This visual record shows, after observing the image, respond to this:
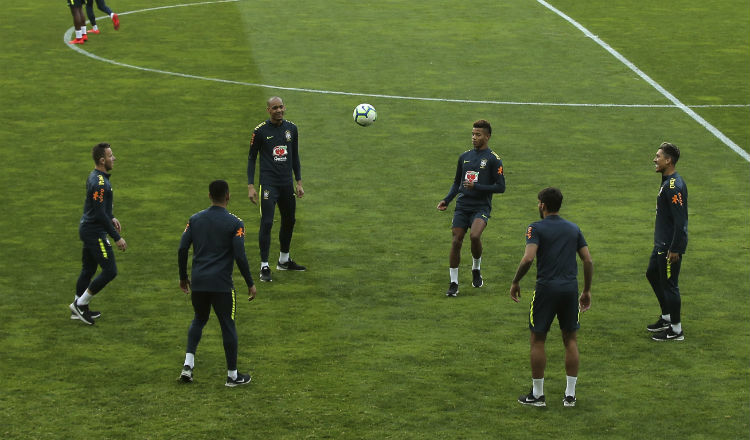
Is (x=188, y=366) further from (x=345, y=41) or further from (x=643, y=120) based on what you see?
(x=345, y=41)

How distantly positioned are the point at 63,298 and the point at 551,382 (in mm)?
6701

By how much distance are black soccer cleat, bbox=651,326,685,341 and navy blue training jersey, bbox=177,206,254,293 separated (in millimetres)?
5140

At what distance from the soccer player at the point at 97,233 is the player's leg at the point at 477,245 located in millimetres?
4608

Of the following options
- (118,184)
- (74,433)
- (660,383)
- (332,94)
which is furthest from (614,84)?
(74,433)

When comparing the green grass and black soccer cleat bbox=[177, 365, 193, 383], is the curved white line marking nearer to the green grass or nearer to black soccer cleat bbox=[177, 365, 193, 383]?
the green grass

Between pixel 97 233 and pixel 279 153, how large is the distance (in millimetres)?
3151

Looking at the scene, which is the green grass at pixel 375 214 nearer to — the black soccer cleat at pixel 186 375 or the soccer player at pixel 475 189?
the black soccer cleat at pixel 186 375

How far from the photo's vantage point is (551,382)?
1254 centimetres

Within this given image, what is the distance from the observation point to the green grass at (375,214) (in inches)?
472

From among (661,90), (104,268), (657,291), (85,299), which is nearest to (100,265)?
(104,268)

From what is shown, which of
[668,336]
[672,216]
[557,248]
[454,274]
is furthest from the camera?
[454,274]

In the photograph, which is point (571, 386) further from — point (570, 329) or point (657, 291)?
point (657, 291)

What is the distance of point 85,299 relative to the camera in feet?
46.8

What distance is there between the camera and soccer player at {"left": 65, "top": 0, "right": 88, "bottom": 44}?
29.8 metres
